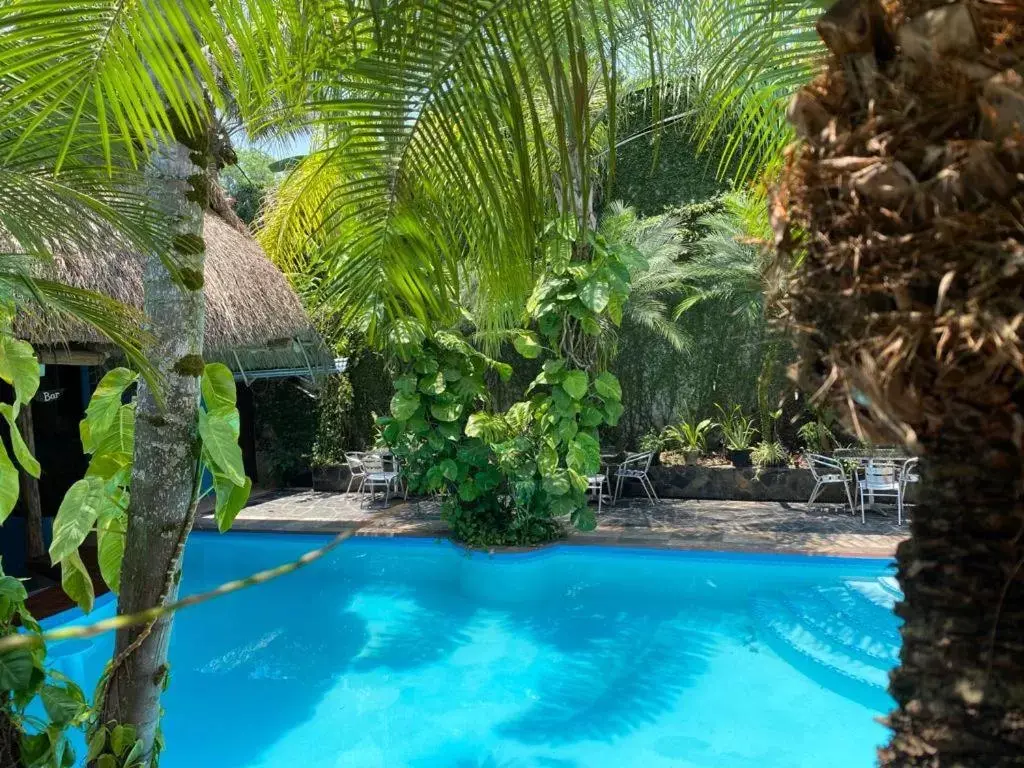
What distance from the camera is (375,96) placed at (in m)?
1.95

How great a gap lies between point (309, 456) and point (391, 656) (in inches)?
271

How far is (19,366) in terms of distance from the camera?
106 inches

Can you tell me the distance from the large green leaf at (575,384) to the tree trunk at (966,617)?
21.7 feet

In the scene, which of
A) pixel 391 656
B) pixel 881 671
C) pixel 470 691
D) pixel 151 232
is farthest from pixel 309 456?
pixel 151 232

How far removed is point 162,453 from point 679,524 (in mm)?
6933

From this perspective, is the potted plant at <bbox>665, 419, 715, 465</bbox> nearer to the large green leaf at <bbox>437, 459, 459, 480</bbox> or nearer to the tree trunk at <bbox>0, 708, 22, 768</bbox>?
the large green leaf at <bbox>437, 459, 459, 480</bbox>

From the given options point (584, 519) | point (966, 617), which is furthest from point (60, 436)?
point (966, 617)

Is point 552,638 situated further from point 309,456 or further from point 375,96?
point 309,456

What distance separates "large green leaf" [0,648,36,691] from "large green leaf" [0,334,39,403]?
0.90 metres

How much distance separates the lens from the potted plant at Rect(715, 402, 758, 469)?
1048 centimetres

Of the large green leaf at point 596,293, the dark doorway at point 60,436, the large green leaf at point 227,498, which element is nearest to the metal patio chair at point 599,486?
the large green leaf at point 596,293

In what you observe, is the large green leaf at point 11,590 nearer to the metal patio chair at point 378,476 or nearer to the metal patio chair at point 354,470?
the metal patio chair at point 378,476

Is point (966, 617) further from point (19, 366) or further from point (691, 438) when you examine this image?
point (691, 438)

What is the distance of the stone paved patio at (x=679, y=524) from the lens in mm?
7520
